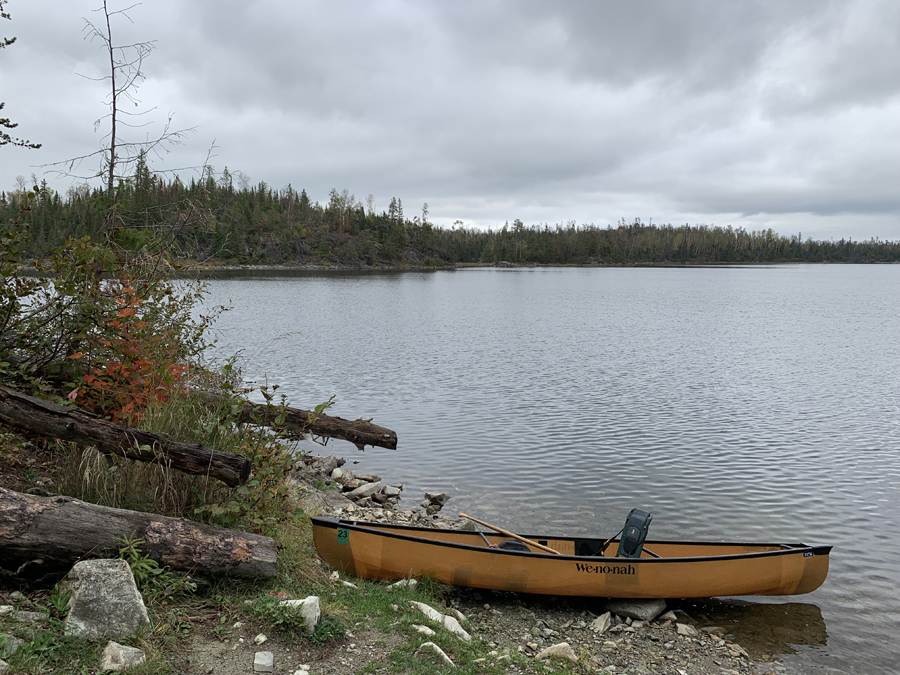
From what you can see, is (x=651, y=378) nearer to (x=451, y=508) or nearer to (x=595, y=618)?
(x=451, y=508)

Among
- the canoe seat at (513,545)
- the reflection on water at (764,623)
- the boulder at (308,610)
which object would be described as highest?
the boulder at (308,610)

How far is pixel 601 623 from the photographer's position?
7.00 m

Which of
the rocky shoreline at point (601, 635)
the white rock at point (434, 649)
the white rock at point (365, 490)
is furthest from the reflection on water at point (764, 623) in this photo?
the white rock at point (365, 490)

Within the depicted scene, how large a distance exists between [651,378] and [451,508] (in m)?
13.4

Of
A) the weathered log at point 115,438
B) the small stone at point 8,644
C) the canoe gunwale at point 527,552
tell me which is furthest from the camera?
the canoe gunwale at point 527,552

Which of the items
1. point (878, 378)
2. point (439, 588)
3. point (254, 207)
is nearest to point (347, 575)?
point (439, 588)

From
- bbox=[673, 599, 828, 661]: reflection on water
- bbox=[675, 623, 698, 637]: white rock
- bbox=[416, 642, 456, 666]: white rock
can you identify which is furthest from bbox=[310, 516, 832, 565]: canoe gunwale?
bbox=[416, 642, 456, 666]: white rock

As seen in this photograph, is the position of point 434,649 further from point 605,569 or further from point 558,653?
point 605,569

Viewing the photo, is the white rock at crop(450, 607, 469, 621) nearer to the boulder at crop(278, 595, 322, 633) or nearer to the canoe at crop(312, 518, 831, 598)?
the canoe at crop(312, 518, 831, 598)

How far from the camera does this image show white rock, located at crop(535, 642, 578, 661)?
582 centimetres

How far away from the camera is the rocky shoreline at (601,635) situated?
613cm

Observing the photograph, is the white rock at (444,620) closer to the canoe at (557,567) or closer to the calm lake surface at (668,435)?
the canoe at (557,567)

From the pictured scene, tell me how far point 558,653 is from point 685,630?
6.63 ft

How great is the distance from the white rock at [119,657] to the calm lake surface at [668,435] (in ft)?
20.8
